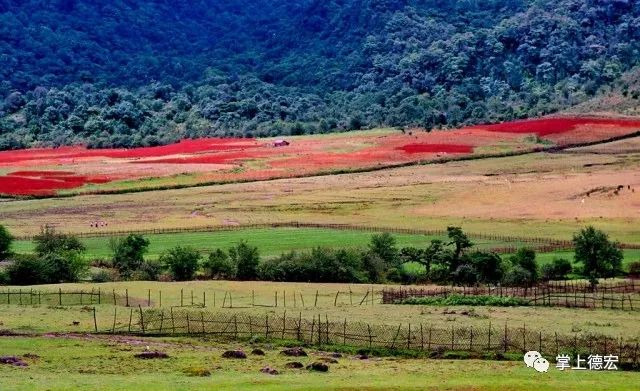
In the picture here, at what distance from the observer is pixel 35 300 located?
63188 mm

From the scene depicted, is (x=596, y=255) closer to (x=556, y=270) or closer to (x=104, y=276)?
(x=556, y=270)

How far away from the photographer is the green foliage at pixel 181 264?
74188 mm

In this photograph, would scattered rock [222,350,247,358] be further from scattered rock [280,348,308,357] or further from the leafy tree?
the leafy tree

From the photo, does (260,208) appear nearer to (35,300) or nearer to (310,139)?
(35,300)

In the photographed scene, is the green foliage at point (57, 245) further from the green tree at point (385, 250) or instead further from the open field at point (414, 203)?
the green tree at point (385, 250)

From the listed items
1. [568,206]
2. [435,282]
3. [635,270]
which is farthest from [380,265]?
[568,206]

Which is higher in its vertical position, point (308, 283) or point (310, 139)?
point (310, 139)

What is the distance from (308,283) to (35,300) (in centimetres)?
1828

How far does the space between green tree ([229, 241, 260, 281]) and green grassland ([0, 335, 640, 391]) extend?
25.4 metres

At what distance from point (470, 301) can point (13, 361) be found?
92.2ft

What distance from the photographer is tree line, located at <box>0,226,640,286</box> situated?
72000 mm

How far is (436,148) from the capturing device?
141 meters

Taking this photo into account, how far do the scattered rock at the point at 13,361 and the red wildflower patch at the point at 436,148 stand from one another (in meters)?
100

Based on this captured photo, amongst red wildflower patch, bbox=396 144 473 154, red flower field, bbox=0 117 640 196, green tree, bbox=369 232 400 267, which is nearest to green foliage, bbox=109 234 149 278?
green tree, bbox=369 232 400 267
